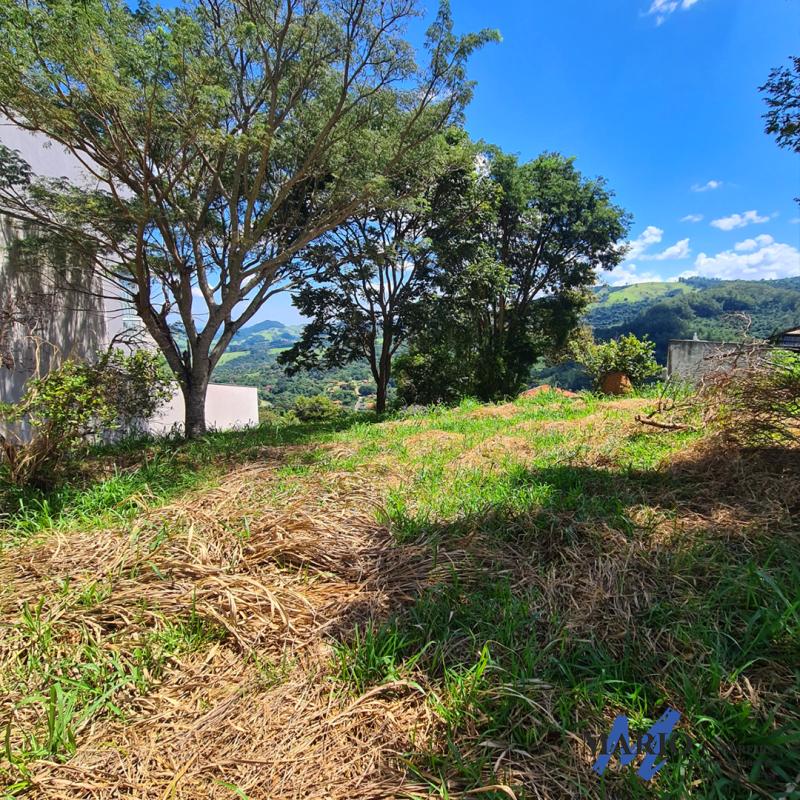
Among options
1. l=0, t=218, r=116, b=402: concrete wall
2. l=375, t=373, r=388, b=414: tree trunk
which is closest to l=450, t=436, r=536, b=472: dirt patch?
l=0, t=218, r=116, b=402: concrete wall

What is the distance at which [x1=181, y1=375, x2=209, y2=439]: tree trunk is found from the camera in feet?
22.1

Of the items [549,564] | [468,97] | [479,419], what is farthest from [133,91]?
[549,564]

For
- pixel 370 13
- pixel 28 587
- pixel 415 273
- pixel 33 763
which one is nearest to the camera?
pixel 33 763

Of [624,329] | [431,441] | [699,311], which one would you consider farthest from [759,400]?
[699,311]

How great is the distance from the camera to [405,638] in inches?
61.2

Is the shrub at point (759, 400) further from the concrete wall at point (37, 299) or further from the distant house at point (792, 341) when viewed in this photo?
the concrete wall at point (37, 299)

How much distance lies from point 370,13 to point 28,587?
696cm

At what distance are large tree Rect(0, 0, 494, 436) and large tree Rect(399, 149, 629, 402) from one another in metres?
4.57

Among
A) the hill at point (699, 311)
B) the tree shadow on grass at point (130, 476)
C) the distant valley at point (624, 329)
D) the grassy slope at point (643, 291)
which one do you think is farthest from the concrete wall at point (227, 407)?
the grassy slope at point (643, 291)

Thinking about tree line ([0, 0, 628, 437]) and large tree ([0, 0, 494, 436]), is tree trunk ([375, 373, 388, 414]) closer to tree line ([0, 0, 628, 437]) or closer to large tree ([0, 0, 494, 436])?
tree line ([0, 0, 628, 437])

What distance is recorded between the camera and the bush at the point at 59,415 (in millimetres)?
3014

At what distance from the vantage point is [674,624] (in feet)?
4.88

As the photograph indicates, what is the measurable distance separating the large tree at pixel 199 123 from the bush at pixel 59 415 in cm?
224

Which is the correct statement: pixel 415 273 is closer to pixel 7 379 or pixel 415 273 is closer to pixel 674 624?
pixel 7 379
